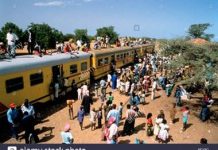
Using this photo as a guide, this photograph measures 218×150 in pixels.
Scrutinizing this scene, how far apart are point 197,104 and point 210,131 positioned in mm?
5021

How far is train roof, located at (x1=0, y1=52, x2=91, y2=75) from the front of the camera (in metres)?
13.0

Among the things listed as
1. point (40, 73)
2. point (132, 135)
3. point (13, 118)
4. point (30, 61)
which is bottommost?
point (132, 135)

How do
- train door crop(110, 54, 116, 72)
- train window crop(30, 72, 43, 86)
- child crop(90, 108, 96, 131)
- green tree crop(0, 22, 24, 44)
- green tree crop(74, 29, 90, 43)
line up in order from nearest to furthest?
child crop(90, 108, 96, 131) < train window crop(30, 72, 43, 86) < train door crop(110, 54, 116, 72) < green tree crop(0, 22, 24, 44) < green tree crop(74, 29, 90, 43)

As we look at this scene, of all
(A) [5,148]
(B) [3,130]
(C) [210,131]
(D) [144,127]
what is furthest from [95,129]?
(C) [210,131]

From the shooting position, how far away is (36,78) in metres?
15.2

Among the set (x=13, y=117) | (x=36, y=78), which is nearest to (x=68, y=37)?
(x=36, y=78)

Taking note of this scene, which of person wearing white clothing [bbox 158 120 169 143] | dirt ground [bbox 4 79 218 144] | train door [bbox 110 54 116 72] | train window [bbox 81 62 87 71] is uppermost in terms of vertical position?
train window [bbox 81 62 87 71]

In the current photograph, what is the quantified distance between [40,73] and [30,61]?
3.33 ft

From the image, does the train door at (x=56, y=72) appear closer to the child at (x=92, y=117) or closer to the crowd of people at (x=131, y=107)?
the crowd of people at (x=131, y=107)

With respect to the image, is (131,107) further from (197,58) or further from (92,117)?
(197,58)

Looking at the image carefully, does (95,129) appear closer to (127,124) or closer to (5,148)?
(127,124)

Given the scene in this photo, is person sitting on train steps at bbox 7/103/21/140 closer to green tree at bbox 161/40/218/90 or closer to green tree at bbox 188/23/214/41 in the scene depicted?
green tree at bbox 161/40/218/90

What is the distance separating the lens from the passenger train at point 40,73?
12.9 m

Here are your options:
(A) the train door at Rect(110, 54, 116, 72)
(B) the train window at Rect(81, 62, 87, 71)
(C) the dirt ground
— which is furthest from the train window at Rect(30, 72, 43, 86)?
(A) the train door at Rect(110, 54, 116, 72)
